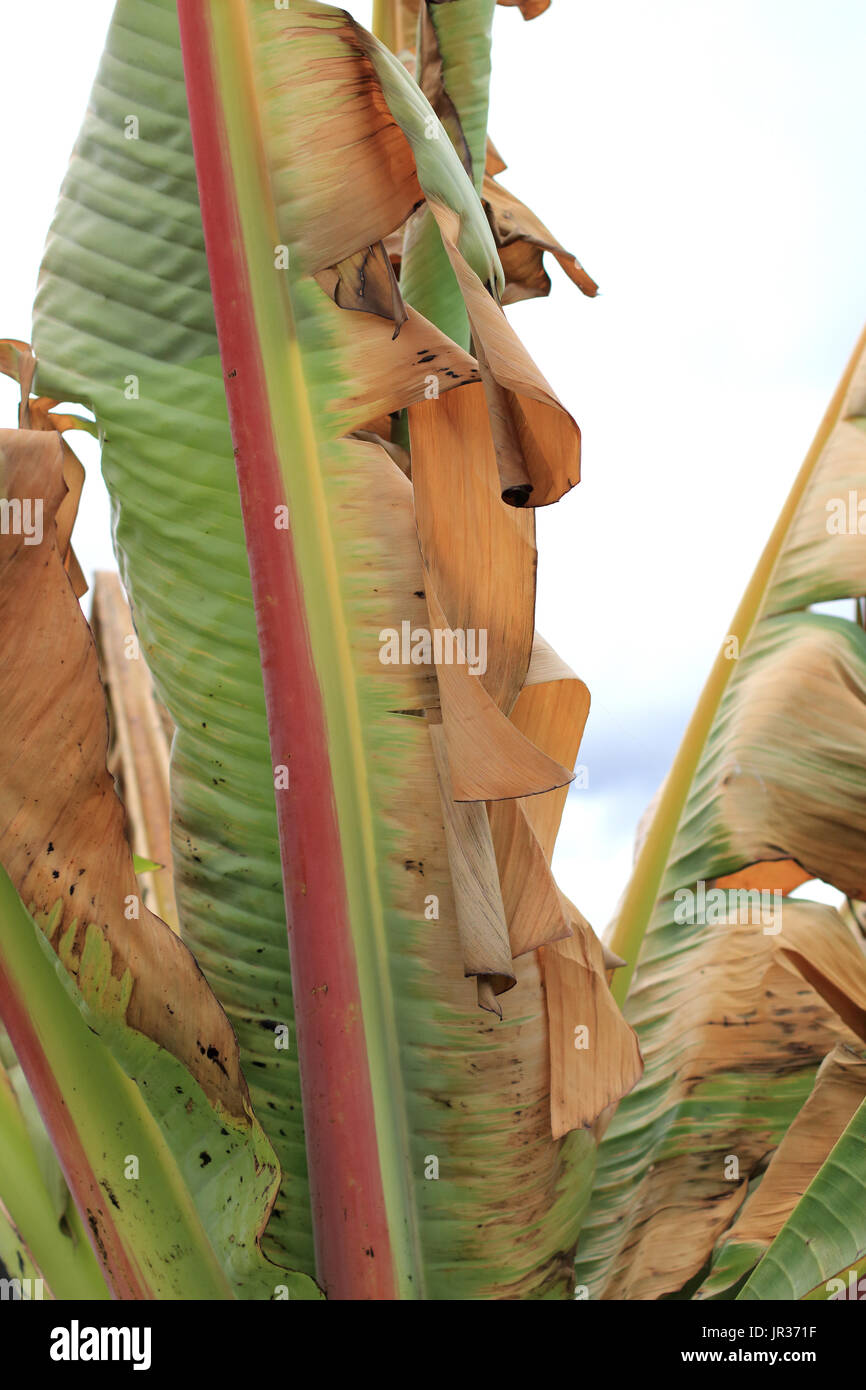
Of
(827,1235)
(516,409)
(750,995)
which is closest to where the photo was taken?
(516,409)

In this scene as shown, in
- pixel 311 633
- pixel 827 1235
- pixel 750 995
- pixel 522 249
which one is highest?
pixel 522 249

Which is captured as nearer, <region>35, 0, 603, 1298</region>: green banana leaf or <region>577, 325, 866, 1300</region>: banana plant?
<region>35, 0, 603, 1298</region>: green banana leaf

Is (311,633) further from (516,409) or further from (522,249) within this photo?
(522,249)

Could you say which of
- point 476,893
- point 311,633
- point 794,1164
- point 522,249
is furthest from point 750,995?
point 522,249

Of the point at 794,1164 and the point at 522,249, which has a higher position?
the point at 522,249

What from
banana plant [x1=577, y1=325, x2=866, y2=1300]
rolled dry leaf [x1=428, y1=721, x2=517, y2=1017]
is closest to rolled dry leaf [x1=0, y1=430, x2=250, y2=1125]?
rolled dry leaf [x1=428, y1=721, x2=517, y2=1017]

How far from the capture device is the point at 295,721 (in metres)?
0.63

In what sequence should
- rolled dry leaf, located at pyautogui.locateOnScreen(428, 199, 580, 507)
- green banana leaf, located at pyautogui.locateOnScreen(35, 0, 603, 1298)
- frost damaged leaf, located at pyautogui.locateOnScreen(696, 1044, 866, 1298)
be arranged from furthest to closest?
frost damaged leaf, located at pyautogui.locateOnScreen(696, 1044, 866, 1298) < green banana leaf, located at pyautogui.locateOnScreen(35, 0, 603, 1298) < rolled dry leaf, located at pyautogui.locateOnScreen(428, 199, 580, 507)

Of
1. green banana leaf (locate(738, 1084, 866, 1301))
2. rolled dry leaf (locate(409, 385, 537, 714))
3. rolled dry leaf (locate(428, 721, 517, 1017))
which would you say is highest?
rolled dry leaf (locate(409, 385, 537, 714))

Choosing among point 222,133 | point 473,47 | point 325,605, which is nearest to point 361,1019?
point 325,605

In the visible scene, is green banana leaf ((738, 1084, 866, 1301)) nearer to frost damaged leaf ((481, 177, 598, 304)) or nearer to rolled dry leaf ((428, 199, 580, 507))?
rolled dry leaf ((428, 199, 580, 507))

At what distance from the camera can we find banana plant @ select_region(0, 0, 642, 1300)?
61 centimetres

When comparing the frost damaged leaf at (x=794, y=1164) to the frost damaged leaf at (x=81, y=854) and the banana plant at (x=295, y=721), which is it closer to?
the banana plant at (x=295, y=721)

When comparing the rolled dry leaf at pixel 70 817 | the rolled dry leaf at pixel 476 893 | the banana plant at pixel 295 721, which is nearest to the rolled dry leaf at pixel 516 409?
the banana plant at pixel 295 721
